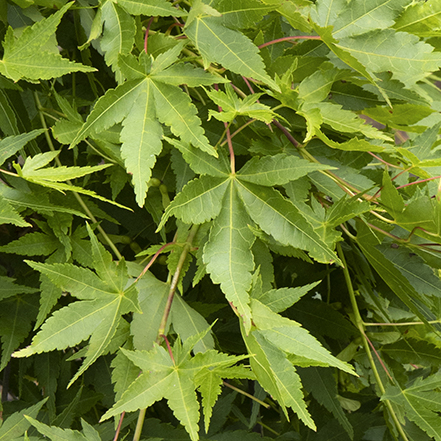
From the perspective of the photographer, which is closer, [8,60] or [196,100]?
[8,60]

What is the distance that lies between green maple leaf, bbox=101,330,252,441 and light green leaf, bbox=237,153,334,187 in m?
0.17

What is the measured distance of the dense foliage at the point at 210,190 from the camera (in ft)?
1.36

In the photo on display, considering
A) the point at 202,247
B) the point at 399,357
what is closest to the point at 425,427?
the point at 399,357

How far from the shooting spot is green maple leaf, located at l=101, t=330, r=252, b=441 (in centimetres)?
40

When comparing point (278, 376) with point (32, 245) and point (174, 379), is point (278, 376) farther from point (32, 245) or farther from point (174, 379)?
point (32, 245)

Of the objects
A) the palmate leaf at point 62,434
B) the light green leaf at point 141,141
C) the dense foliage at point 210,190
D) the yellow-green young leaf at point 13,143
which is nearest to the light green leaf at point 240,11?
the dense foliage at point 210,190

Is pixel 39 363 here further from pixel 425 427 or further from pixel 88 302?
pixel 425 427

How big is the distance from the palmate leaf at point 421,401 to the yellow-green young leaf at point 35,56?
549 millimetres

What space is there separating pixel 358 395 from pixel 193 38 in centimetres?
66

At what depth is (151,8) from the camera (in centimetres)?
44

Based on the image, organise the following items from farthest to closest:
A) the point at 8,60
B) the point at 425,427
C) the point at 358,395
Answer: the point at 358,395 → the point at 425,427 → the point at 8,60

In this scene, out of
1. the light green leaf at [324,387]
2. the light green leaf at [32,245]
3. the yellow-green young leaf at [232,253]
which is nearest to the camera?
the yellow-green young leaf at [232,253]

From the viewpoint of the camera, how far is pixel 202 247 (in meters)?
0.46

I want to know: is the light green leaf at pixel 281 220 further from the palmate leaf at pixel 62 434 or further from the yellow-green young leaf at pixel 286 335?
the palmate leaf at pixel 62 434
